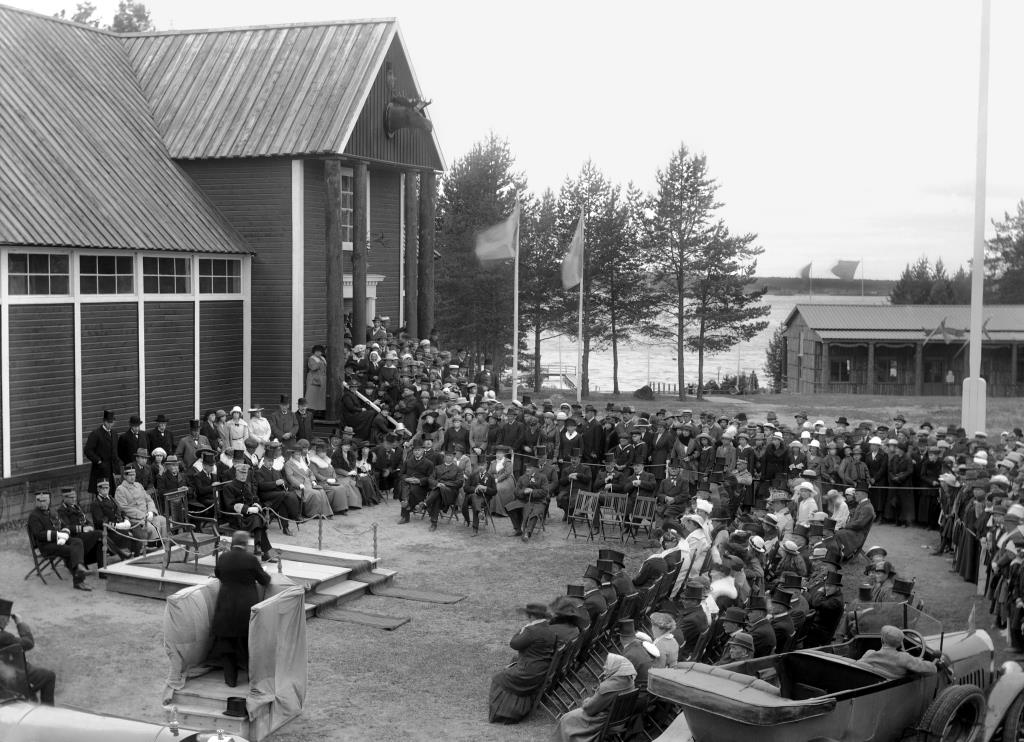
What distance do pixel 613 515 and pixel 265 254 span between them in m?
10.8

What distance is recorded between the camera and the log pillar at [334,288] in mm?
24516

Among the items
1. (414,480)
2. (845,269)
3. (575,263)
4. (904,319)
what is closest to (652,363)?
(845,269)

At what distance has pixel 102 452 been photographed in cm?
1881

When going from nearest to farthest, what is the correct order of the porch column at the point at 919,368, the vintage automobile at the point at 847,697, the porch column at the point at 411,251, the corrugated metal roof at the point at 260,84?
1. the vintage automobile at the point at 847,697
2. the corrugated metal roof at the point at 260,84
3. the porch column at the point at 411,251
4. the porch column at the point at 919,368

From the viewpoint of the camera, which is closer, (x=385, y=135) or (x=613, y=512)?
(x=613, y=512)

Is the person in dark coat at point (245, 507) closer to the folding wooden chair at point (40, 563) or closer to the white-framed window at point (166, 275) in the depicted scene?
Answer: the folding wooden chair at point (40, 563)

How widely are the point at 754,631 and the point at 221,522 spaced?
32.8 ft

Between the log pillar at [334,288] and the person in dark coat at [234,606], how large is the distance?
560 inches

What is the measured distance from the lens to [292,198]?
24.9 m

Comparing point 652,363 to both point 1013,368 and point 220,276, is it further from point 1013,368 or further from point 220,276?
point 220,276

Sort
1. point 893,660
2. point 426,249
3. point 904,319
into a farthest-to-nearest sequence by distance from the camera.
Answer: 1. point 904,319
2. point 426,249
3. point 893,660

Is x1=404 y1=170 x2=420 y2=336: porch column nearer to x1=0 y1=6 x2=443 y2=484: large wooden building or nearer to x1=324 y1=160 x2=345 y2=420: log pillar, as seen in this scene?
x1=0 y1=6 x2=443 y2=484: large wooden building

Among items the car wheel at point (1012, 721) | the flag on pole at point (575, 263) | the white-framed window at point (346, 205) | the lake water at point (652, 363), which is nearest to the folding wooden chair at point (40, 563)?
the car wheel at point (1012, 721)

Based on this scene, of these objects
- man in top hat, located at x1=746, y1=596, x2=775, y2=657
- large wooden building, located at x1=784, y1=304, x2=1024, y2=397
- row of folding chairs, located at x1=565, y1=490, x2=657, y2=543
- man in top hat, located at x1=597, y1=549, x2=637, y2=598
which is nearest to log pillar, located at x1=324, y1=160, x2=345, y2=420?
row of folding chairs, located at x1=565, y1=490, x2=657, y2=543
